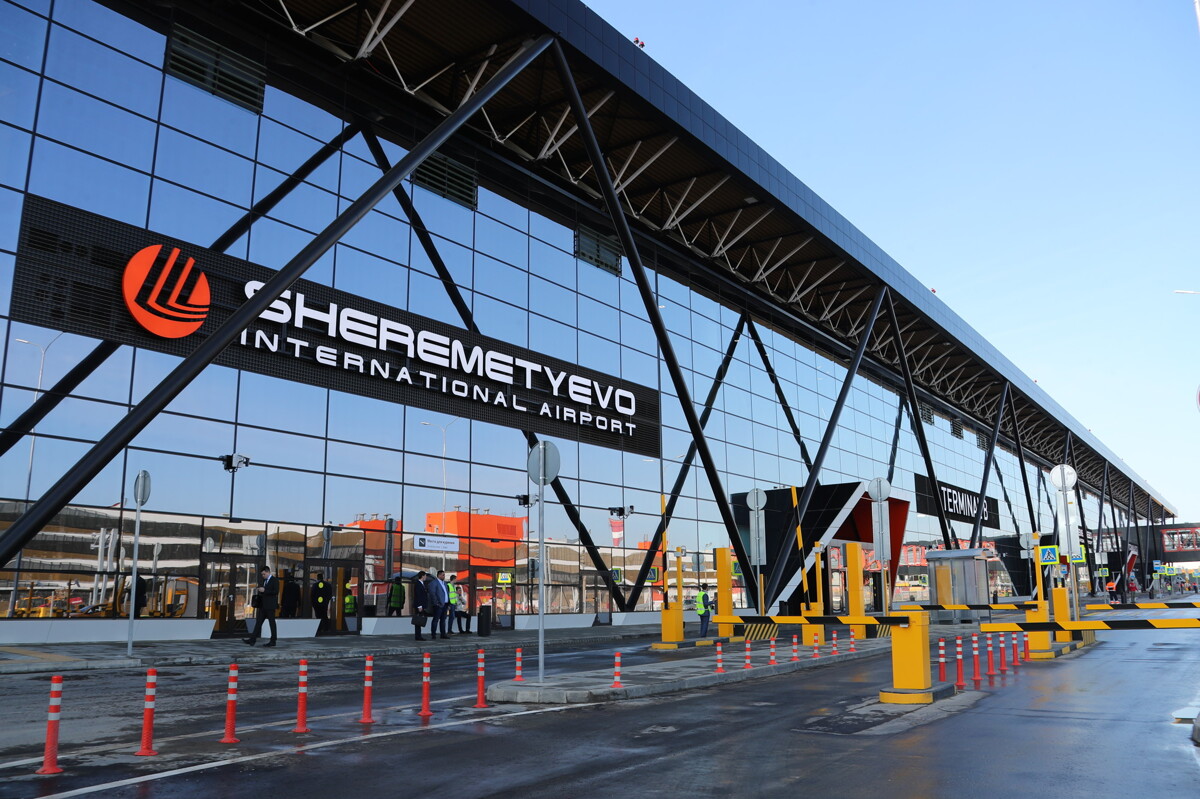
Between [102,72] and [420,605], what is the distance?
622 inches

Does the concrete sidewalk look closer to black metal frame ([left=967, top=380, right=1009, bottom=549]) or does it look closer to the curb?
the curb

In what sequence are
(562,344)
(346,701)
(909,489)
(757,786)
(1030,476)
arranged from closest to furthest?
(757,786) < (346,701) < (562,344) < (909,489) < (1030,476)

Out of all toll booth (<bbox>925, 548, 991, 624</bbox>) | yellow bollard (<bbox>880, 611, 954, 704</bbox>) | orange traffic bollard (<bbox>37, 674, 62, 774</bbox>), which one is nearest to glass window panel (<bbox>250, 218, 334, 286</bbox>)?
yellow bollard (<bbox>880, 611, 954, 704</bbox>)

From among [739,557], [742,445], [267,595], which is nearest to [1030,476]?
[742,445]

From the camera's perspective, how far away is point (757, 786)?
690 cm

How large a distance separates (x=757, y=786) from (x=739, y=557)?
29.9 meters

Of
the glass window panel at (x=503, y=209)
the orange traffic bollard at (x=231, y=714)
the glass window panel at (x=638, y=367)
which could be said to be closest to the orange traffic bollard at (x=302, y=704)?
the orange traffic bollard at (x=231, y=714)

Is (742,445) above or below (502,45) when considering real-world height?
below

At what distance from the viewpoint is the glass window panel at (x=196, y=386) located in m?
22.0

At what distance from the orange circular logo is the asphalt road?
10.2m

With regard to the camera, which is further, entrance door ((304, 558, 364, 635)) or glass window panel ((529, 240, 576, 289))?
glass window panel ((529, 240, 576, 289))

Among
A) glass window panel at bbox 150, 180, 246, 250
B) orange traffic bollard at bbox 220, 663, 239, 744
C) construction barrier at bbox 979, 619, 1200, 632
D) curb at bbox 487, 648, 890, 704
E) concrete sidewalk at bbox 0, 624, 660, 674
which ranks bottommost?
concrete sidewalk at bbox 0, 624, 660, 674

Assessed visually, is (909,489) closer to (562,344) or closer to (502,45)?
(562,344)

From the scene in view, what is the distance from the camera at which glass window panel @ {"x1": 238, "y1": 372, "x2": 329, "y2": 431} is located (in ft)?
79.0
